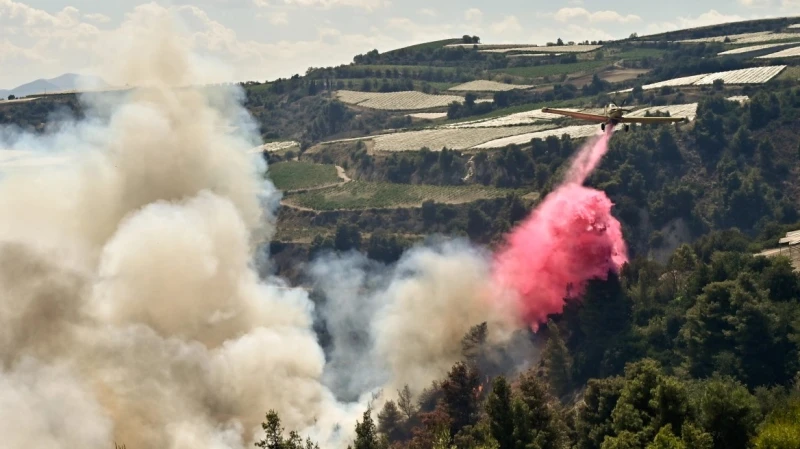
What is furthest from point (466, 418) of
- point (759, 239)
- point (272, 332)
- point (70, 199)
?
point (759, 239)

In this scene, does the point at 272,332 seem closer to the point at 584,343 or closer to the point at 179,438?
the point at 179,438

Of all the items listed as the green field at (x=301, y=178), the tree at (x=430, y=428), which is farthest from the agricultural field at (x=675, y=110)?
the tree at (x=430, y=428)

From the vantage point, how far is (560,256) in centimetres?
11194

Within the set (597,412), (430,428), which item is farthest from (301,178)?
(597,412)

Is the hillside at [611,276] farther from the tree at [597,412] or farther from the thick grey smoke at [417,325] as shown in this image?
the thick grey smoke at [417,325]

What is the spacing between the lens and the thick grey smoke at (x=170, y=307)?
8212 centimetres

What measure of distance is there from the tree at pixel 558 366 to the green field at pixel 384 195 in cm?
6621

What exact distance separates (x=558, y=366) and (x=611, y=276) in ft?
40.9

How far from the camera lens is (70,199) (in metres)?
103

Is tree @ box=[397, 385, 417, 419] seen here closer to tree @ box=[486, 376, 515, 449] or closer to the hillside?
the hillside

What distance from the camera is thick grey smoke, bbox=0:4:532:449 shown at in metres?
82.1

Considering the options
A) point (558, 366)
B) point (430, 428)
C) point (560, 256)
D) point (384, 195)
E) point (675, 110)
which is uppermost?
point (560, 256)

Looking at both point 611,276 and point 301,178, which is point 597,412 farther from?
point 301,178

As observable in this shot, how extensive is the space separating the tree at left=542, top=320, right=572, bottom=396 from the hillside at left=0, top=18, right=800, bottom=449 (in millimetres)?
172
